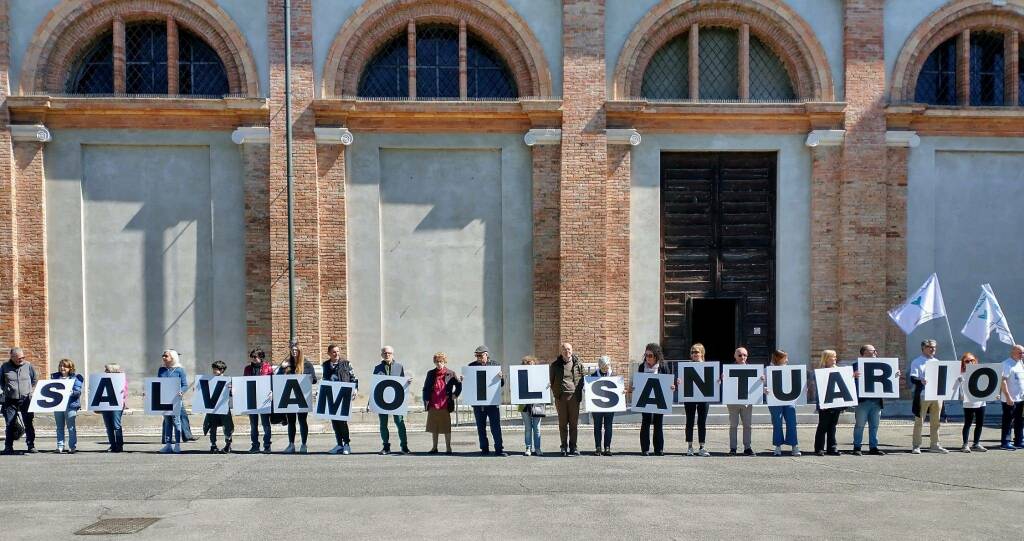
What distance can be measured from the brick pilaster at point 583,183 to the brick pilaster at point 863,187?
201 inches

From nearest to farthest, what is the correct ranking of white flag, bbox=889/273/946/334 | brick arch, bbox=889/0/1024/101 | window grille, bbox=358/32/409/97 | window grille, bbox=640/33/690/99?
white flag, bbox=889/273/946/334, brick arch, bbox=889/0/1024/101, window grille, bbox=358/32/409/97, window grille, bbox=640/33/690/99

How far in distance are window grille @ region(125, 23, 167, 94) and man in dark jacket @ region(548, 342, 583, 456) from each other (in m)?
10.6

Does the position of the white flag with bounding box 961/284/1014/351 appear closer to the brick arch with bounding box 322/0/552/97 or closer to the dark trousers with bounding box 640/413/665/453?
the dark trousers with bounding box 640/413/665/453

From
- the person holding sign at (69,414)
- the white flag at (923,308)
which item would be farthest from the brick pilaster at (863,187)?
the person holding sign at (69,414)

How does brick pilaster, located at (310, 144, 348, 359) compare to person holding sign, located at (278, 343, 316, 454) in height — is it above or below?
above

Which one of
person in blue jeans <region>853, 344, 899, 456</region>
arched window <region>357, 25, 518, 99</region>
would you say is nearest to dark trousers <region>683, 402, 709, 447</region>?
person in blue jeans <region>853, 344, 899, 456</region>

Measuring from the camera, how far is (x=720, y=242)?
19.4m

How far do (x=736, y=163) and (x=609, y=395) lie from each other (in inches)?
296

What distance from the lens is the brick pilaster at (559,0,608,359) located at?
60.9ft

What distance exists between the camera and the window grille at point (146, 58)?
18734 mm

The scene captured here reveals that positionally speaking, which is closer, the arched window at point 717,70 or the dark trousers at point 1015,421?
the dark trousers at point 1015,421

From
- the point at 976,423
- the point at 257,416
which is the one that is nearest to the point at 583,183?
the point at 257,416

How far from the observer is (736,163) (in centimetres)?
1944

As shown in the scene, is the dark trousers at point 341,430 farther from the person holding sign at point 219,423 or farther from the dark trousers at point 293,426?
the person holding sign at point 219,423
